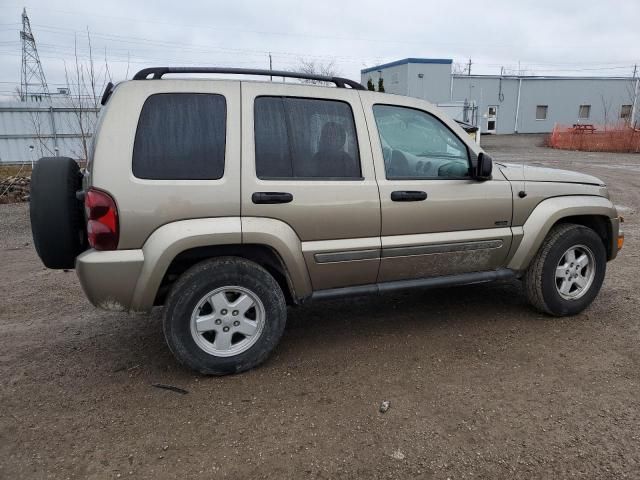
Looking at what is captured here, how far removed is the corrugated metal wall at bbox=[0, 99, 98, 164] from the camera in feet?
51.4

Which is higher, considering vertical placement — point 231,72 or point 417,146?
point 231,72

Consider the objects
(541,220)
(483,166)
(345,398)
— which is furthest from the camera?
(541,220)

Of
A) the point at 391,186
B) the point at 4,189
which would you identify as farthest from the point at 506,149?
the point at 391,186

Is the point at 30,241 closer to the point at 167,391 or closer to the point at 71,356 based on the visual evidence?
the point at 71,356

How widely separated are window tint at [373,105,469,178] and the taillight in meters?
1.88

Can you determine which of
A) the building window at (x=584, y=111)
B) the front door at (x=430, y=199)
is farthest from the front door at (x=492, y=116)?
the front door at (x=430, y=199)

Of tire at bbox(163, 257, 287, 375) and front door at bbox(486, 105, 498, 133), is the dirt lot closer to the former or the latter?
tire at bbox(163, 257, 287, 375)

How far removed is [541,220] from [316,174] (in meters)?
1.96

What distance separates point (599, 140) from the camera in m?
27.2

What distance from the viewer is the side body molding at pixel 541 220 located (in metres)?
4.00

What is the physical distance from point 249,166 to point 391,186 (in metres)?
1.03

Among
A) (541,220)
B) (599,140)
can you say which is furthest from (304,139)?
(599,140)

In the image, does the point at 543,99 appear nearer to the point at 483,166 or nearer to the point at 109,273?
the point at 483,166

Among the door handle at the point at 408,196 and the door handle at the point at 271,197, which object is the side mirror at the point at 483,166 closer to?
the door handle at the point at 408,196
